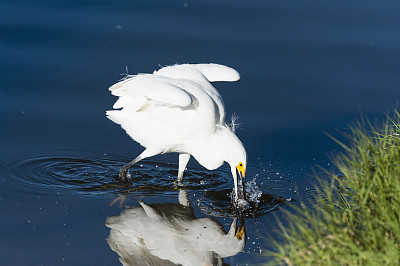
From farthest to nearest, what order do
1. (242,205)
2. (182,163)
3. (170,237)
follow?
(182,163) → (242,205) → (170,237)

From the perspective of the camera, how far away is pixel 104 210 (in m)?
6.49

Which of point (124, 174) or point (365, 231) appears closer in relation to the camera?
point (365, 231)

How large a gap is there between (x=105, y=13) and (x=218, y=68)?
12.4 ft

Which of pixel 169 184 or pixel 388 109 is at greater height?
pixel 388 109

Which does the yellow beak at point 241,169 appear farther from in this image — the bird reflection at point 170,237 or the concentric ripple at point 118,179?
the bird reflection at point 170,237

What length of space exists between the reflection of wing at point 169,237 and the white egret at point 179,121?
24.8 inches

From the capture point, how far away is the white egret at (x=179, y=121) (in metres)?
6.83

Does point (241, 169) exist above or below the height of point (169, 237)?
above

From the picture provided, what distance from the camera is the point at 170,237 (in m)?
5.96

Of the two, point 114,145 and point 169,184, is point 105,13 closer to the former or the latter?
point 114,145

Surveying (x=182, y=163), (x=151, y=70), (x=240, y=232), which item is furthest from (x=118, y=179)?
(x=151, y=70)

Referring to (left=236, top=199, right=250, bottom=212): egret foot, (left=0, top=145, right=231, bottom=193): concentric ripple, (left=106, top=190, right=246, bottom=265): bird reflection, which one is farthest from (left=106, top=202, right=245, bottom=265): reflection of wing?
(left=0, top=145, right=231, bottom=193): concentric ripple

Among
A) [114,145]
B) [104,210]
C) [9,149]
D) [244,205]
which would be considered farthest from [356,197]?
[9,149]

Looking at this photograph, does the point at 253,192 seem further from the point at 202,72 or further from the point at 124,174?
the point at 202,72
